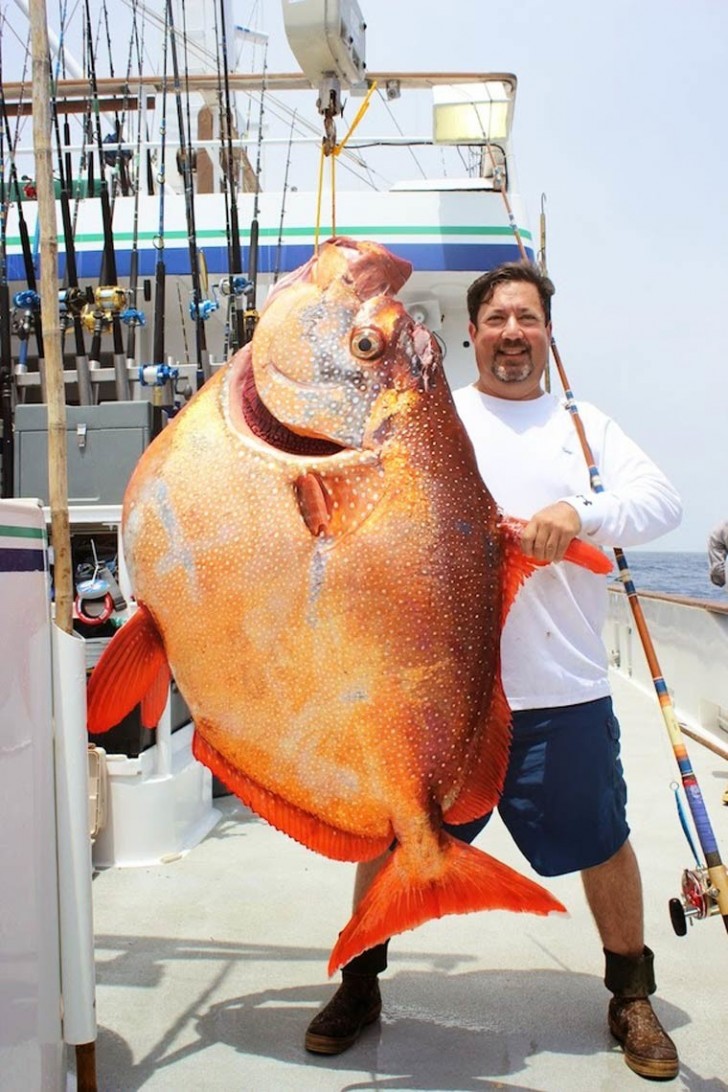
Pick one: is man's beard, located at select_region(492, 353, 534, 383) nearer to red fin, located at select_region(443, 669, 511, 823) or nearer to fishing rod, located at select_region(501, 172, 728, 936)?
fishing rod, located at select_region(501, 172, 728, 936)

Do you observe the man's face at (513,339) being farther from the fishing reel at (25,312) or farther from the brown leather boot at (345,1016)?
the fishing reel at (25,312)

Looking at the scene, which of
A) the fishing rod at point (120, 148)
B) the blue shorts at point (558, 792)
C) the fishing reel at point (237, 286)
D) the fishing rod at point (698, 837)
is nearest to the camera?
the fishing rod at point (698, 837)

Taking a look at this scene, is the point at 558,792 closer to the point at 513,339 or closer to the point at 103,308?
the point at 513,339

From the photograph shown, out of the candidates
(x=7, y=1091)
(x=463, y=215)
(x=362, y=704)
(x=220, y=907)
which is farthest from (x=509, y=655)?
(x=463, y=215)

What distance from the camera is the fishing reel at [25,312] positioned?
526 cm

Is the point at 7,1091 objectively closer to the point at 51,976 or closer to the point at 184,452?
the point at 51,976

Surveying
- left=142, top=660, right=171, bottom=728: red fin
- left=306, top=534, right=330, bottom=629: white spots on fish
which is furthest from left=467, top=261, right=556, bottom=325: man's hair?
left=142, top=660, right=171, bottom=728: red fin

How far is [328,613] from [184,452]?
0.34m

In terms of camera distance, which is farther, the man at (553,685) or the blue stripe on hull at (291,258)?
the blue stripe on hull at (291,258)

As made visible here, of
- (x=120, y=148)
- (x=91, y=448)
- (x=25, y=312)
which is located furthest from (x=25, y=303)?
(x=120, y=148)

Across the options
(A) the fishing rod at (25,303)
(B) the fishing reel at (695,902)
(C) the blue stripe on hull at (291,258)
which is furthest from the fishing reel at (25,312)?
(B) the fishing reel at (695,902)

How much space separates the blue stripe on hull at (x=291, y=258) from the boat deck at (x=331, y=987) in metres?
5.39

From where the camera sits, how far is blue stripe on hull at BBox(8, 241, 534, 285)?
26.5 ft

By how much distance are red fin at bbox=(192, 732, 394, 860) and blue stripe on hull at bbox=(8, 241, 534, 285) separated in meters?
6.90
